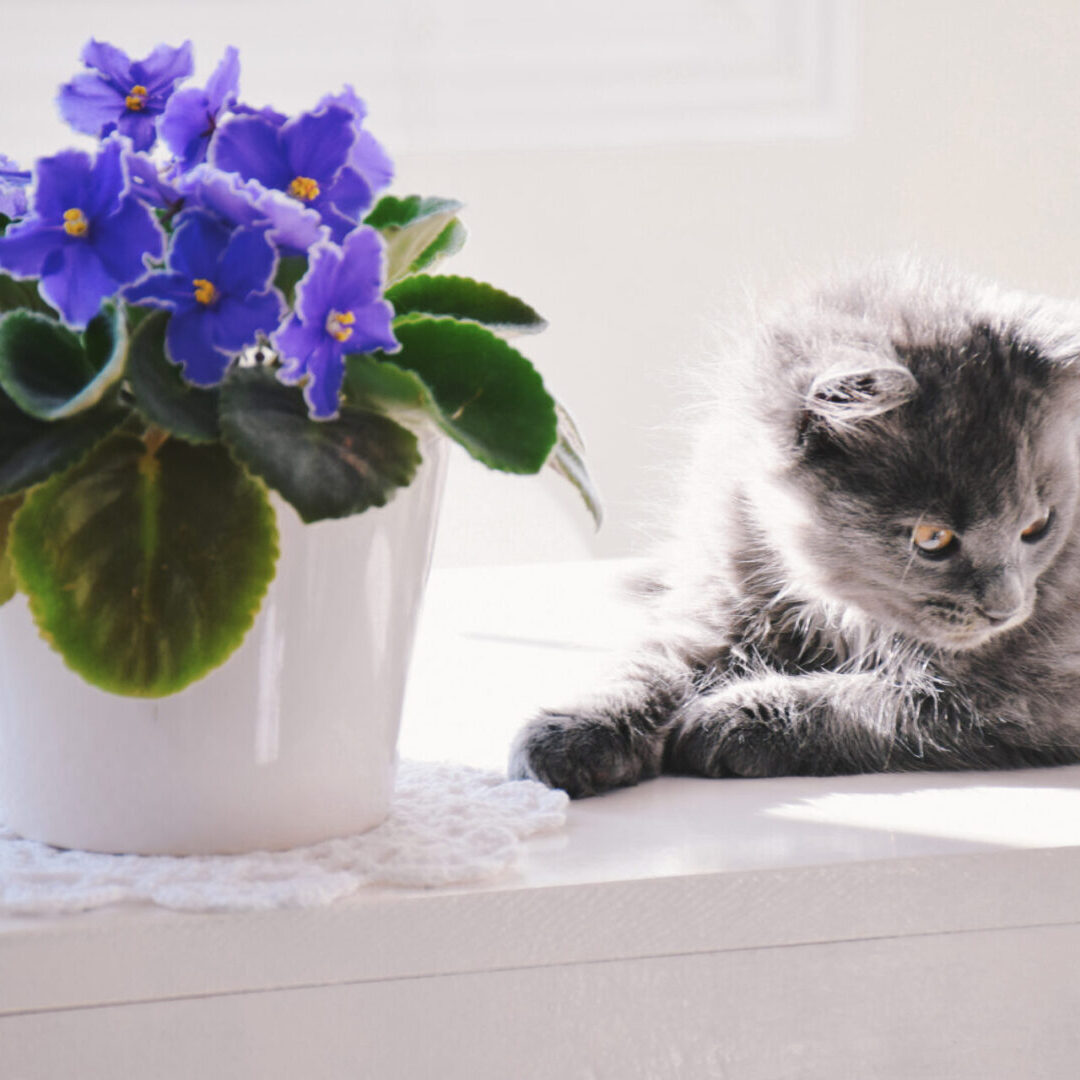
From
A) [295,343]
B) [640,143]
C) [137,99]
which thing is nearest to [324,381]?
[295,343]

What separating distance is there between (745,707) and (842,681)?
102 mm

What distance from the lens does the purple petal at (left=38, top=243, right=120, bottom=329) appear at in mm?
531

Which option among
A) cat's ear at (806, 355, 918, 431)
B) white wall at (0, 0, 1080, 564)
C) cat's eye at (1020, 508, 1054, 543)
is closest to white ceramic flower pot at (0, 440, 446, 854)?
cat's ear at (806, 355, 918, 431)

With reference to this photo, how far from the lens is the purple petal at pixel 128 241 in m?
0.53

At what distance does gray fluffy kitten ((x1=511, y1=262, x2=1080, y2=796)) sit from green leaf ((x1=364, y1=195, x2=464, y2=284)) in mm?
300

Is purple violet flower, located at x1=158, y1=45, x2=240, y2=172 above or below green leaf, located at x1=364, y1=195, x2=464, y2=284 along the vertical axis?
above

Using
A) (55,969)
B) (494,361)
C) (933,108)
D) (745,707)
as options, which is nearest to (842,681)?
(745,707)

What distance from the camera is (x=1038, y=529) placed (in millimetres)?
994

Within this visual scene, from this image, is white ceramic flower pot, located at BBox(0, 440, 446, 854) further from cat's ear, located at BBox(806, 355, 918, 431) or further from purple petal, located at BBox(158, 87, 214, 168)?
cat's ear, located at BBox(806, 355, 918, 431)

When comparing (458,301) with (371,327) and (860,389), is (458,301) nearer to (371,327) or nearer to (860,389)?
(371,327)

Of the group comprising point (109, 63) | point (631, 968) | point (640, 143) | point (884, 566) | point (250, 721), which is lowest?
point (631, 968)

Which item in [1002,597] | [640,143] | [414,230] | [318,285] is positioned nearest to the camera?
[318,285]

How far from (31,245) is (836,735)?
59cm

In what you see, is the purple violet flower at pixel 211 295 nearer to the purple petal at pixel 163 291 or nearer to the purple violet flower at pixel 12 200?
the purple petal at pixel 163 291
